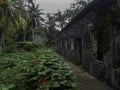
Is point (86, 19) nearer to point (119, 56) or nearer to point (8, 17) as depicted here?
point (119, 56)

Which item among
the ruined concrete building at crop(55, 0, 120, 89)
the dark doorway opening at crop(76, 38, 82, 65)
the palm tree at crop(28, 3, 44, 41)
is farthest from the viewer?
the palm tree at crop(28, 3, 44, 41)

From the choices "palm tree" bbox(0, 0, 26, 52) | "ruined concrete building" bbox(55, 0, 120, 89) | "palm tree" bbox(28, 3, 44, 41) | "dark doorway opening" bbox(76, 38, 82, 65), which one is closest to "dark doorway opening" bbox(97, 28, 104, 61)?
"ruined concrete building" bbox(55, 0, 120, 89)

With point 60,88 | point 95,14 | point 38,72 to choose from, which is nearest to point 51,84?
point 60,88

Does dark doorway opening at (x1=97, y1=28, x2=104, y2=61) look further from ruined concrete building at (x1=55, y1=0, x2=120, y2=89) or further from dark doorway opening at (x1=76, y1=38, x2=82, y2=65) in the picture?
dark doorway opening at (x1=76, y1=38, x2=82, y2=65)

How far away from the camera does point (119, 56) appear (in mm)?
8281

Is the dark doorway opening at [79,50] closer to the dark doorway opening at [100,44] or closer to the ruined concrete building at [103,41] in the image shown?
the ruined concrete building at [103,41]

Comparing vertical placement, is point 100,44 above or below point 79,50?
above

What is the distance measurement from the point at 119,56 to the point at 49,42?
44.1 meters

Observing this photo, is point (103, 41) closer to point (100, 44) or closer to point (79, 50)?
point (100, 44)

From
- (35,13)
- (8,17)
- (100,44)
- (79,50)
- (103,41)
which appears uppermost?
(35,13)

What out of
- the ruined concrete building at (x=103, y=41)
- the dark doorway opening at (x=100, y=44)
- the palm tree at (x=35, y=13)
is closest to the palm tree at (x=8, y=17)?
the ruined concrete building at (x=103, y=41)

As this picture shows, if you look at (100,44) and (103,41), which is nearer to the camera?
(103,41)

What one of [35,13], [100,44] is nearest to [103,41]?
[100,44]

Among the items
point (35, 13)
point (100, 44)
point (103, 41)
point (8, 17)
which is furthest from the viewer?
point (35, 13)
